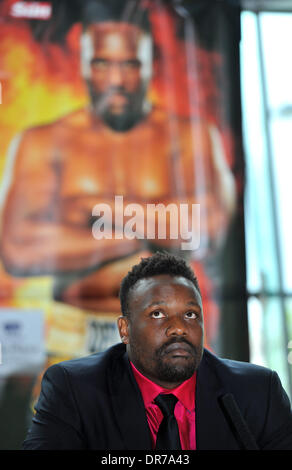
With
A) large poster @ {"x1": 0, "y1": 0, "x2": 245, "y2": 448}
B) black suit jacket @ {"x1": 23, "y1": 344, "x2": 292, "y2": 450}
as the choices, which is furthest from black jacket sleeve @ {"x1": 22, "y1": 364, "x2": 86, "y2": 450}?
large poster @ {"x1": 0, "y1": 0, "x2": 245, "y2": 448}

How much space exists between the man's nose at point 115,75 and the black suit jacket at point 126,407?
2.24 m

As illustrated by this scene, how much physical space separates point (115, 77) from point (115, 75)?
1 centimetres

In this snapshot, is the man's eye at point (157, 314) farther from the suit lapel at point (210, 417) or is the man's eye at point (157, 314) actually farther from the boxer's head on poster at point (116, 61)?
the boxer's head on poster at point (116, 61)

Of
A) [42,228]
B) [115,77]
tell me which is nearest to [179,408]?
[42,228]

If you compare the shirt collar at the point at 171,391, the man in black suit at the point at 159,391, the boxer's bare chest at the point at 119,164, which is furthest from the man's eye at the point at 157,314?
the boxer's bare chest at the point at 119,164

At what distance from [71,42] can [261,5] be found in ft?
3.98

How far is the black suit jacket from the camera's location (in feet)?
3.29

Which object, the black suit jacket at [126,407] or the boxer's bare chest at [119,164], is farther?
the boxer's bare chest at [119,164]

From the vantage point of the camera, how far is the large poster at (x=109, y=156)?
292 centimetres

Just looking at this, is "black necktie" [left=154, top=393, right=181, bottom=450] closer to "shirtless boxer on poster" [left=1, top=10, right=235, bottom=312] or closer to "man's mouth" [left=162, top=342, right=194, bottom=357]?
"man's mouth" [left=162, top=342, right=194, bottom=357]

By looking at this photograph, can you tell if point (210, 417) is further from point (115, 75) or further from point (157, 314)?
point (115, 75)

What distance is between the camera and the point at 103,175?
120 inches
